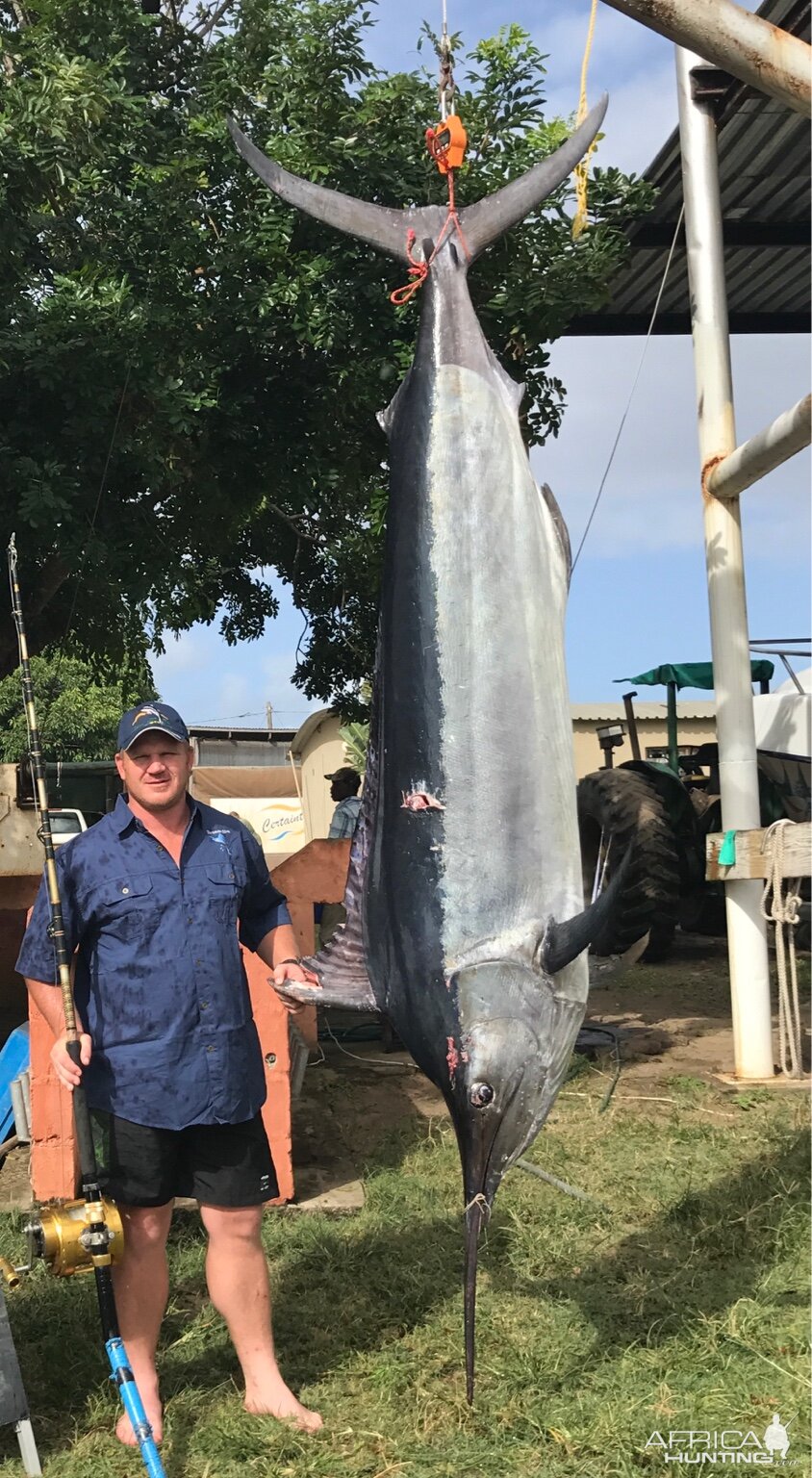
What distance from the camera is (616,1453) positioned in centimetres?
250

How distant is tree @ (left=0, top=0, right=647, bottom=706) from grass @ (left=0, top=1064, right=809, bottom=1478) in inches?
131

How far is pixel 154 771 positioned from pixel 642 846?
579cm

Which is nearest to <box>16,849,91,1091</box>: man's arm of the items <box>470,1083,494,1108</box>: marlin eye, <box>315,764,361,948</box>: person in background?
<box>470,1083,494,1108</box>: marlin eye

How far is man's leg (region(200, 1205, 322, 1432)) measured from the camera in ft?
8.98

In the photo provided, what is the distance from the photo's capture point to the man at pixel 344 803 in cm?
738

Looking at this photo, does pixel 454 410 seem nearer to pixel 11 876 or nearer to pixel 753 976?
pixel 11 876

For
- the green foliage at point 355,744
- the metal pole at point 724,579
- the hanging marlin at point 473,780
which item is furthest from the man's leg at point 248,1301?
the green foliage at point 355,744

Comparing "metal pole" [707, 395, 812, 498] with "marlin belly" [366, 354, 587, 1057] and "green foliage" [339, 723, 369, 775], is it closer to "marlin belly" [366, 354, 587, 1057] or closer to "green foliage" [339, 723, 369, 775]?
"marlin belly" [366, 354, 587, 1057]

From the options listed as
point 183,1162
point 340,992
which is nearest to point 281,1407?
point 183,1162

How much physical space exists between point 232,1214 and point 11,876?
96.4 inches

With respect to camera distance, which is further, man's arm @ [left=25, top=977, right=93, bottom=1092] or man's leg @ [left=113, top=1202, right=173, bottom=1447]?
man's leg @ [left=113, top=1202, right=173, bottom=1447]

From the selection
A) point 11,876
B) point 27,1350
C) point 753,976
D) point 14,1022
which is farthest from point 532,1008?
point 14,1022

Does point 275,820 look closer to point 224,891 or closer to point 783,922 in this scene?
point 783,922

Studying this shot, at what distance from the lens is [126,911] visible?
269 centimetres
